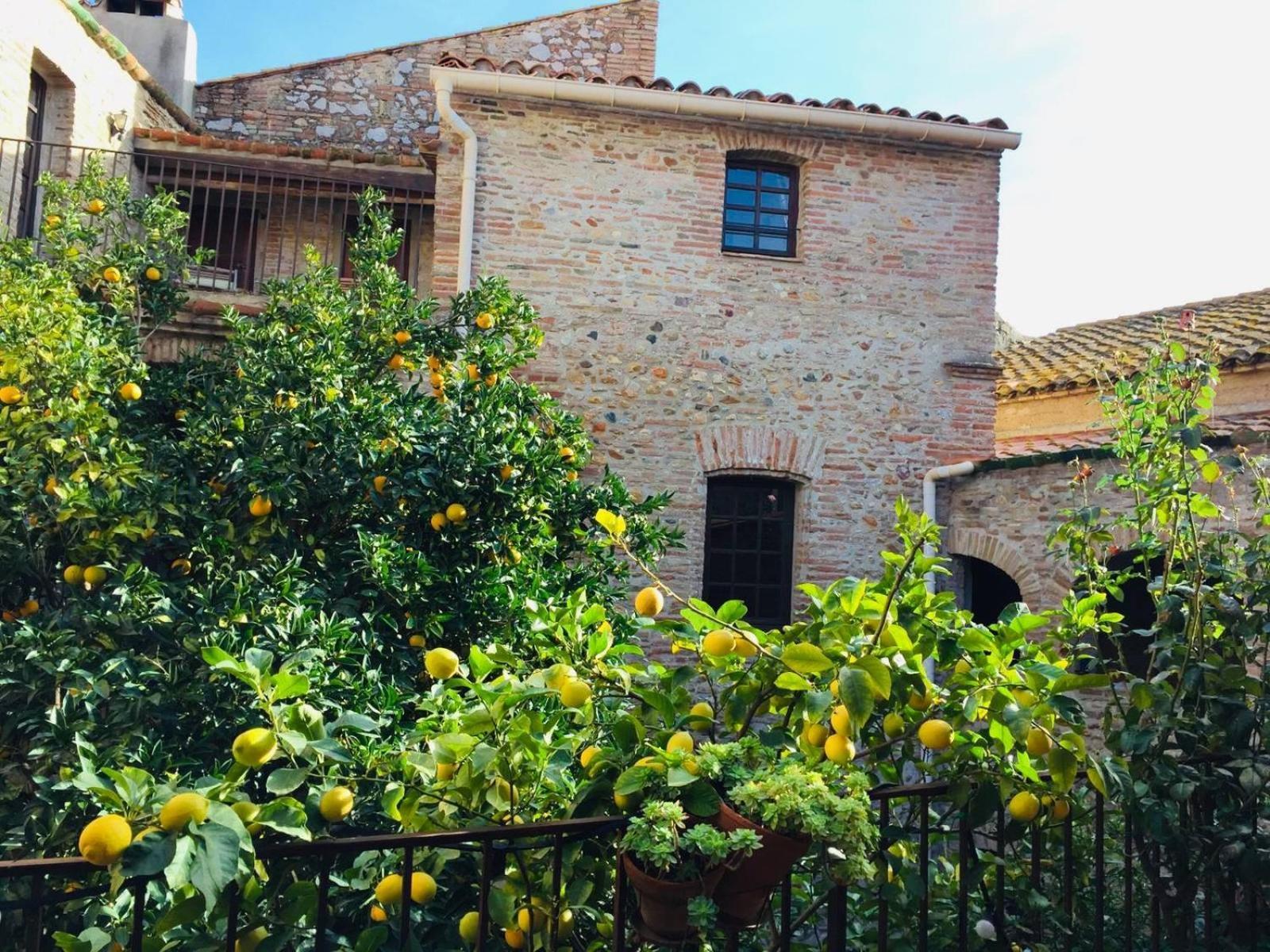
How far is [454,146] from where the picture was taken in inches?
340

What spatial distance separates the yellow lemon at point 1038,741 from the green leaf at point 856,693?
15.5 inches

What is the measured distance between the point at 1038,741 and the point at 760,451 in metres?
6.68

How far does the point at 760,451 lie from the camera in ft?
28.7

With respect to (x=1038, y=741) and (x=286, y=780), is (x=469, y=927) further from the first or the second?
(x=1038, y=741)

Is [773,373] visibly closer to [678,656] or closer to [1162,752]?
[678,656]

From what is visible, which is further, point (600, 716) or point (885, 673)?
point (600, 716)

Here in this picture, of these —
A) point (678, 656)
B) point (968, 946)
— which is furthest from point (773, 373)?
point (968, 946)

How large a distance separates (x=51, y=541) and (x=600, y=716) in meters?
3.38

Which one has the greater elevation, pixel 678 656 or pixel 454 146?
pixel 454 146

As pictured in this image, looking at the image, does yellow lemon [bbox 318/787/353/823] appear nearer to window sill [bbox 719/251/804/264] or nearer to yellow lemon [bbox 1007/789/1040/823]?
yellow lemon [bbox 1007/789/1040/823]

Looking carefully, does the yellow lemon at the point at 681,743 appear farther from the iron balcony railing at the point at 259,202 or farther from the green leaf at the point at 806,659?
the iron balcony railing at the point at 259,202

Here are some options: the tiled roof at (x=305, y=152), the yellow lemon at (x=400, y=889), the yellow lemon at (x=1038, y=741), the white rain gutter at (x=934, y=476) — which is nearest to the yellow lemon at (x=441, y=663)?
the yellow lemon at (x=400, y=889)

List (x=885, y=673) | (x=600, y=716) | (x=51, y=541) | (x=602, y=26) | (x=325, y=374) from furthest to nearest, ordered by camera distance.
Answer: (x=602, y=26) < (x=325, y=374) < (x=51, y=541) < (x=600, y=716) < (x=885, y=673)

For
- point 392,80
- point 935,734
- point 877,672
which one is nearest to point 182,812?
point 877,672
